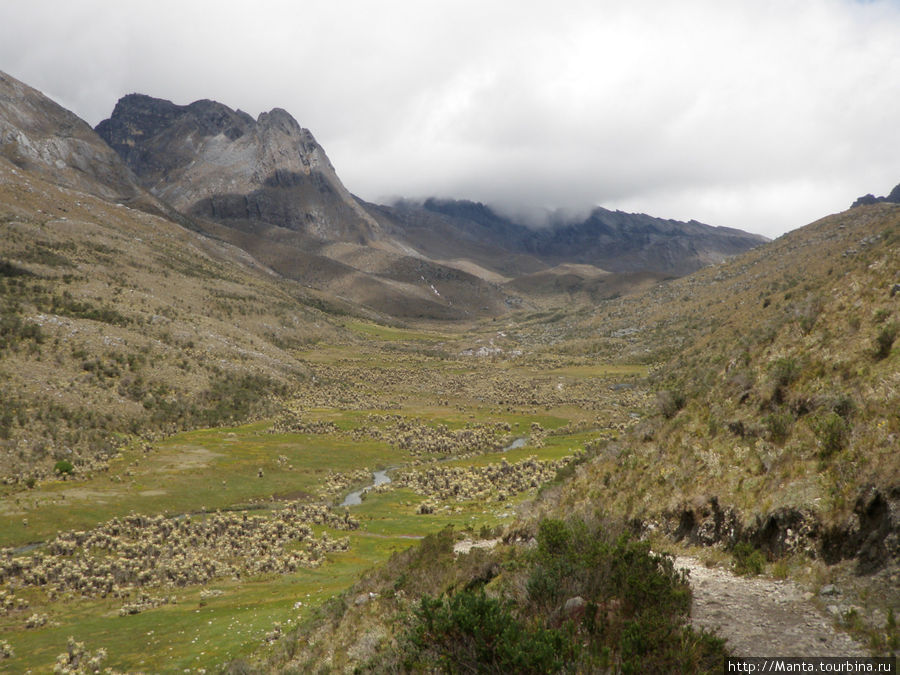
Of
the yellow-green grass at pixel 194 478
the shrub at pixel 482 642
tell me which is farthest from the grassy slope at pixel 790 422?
the yellow-green grass at pixel 194 478

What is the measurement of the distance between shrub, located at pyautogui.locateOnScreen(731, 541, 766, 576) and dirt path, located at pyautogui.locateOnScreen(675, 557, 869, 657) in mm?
344

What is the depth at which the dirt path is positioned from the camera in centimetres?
856

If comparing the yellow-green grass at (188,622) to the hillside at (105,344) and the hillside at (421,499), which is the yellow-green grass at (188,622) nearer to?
the hillside at (421,499)

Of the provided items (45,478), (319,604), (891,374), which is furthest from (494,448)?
(891,374)

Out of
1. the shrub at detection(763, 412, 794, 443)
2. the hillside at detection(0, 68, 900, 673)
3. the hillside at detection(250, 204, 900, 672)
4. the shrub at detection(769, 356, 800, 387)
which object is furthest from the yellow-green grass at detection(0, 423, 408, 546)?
the shrub at detection(763, 412, 794, 443)

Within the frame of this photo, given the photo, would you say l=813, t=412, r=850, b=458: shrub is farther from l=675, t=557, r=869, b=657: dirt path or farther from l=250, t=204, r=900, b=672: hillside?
l=675, t=557, r=869, b=657: dirt path

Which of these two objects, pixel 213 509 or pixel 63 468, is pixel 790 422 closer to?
pixel 213 509

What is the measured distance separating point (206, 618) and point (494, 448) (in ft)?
166

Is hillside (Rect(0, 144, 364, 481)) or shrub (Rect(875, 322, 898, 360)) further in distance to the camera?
hillside (Rect(0, 144, 364, 481))

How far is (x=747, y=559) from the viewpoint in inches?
497

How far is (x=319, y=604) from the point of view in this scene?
24.9 meters

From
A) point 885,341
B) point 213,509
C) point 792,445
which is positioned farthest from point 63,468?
point 885,341

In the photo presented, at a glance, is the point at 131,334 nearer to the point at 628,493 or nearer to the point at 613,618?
the point at 628,493

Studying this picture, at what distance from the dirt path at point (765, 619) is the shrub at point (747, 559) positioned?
0.34 metres
